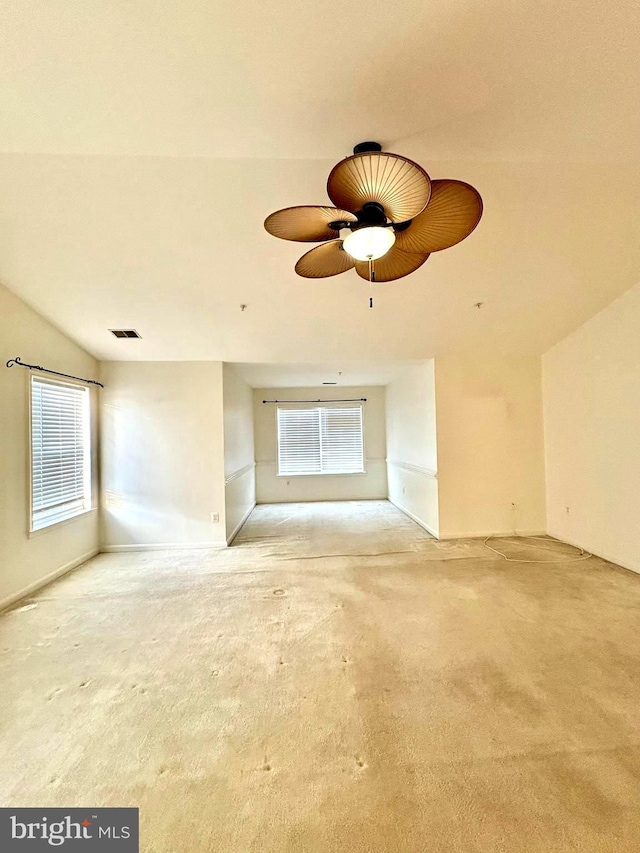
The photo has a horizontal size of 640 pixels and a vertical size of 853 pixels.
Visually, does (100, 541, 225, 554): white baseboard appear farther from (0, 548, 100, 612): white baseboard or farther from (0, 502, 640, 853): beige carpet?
(0, 502, 640, 853): beige carpet

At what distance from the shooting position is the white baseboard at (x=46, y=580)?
2.99 meters

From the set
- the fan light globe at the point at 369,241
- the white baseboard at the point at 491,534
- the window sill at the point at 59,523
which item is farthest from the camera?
the white baseboard at the point at 491,534

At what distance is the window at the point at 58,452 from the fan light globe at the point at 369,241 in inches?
131

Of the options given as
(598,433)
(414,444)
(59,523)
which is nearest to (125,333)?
(59,523)

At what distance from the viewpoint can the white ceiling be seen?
1170mm

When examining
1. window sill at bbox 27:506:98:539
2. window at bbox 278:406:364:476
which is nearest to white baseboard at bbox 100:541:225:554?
window sill at bbox 27:506:98:539

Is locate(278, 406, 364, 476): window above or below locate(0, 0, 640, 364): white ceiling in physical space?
below

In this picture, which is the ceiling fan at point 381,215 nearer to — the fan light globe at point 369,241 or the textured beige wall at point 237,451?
the fan light globe at point 369,241

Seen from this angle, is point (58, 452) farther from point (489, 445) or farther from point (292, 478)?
point (489, 445)

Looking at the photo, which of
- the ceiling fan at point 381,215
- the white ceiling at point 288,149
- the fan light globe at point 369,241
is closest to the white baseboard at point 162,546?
the white ceiling at point 288,149

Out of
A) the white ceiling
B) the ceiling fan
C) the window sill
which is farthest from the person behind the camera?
the window sill

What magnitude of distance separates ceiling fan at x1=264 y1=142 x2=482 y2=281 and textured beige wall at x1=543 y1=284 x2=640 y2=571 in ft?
9.70

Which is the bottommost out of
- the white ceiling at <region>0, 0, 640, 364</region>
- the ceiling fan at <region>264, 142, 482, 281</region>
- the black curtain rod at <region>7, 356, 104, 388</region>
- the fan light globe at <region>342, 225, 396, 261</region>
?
the black curtain rod at <region>7, 356, 104, 388</region>

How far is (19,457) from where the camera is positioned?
125 inches
